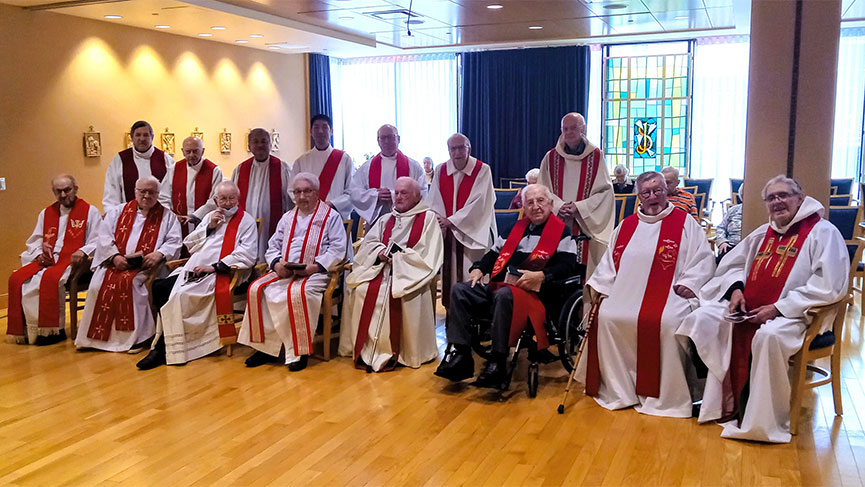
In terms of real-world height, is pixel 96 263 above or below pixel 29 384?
above

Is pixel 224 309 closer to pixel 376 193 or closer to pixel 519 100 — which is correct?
pixel 376 193

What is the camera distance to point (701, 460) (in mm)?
3541

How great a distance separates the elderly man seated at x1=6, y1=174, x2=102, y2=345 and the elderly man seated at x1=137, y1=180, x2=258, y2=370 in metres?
0.90

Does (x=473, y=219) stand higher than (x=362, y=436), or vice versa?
(x=473, y=219)

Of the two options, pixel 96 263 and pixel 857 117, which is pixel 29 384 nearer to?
pixel 96 263

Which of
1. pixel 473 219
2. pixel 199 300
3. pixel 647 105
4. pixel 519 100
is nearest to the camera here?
pixel 199 300

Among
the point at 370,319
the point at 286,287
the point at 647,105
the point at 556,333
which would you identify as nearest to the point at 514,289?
the point at 556,333

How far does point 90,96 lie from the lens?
26.7ft

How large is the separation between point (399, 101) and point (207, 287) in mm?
8443

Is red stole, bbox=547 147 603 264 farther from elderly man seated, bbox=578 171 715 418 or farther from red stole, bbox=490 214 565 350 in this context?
elderly man seated, bbox=578 171 715 418

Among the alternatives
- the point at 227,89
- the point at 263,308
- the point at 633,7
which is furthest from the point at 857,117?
the point at 263,308

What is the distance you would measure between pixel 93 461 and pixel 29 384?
1.54 metres

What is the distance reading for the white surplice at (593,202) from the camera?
5431 millimetres

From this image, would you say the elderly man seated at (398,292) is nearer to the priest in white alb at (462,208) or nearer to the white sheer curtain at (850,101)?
the priest in white alb at (462,208)
